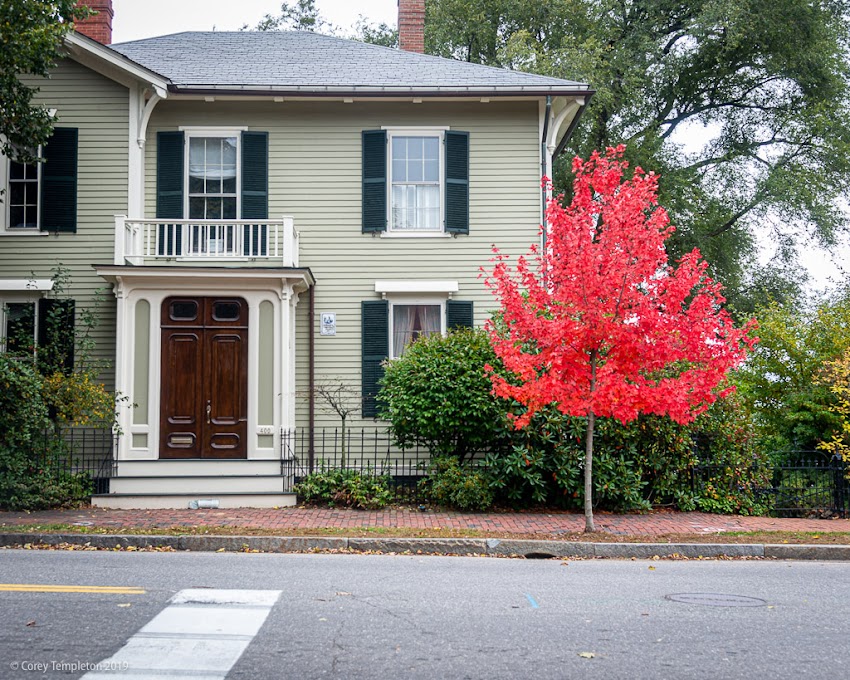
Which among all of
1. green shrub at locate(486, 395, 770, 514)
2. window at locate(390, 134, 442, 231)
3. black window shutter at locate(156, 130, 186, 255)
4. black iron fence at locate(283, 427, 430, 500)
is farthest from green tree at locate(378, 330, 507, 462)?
black window shutter at locate(156, 130, 186, 255)

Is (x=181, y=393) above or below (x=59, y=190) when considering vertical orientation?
below

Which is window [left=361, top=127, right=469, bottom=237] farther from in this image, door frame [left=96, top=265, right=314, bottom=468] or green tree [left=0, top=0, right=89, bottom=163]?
green tree [left=0, top=0, right=89, bottom=163]

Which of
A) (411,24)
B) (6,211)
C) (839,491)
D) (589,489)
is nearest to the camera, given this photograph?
(589,489)

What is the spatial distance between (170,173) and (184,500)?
621 centimetres

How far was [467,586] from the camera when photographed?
8.00m

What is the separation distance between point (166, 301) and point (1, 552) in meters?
Answer: 5.70

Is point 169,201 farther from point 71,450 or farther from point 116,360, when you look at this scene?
point 71,450

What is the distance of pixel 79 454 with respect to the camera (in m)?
15.5

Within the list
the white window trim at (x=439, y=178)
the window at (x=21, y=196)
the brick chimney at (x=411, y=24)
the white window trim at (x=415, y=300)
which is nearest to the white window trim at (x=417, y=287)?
the white window trim at (x=415, y=300)

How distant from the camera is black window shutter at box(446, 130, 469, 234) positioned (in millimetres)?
16594

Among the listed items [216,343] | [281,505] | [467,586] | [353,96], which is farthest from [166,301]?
[467,586]

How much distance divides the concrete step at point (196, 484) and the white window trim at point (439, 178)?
5.20 m

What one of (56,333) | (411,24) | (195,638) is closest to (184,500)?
(56,333)

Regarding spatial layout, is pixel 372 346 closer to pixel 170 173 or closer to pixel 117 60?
pixel 170 173
